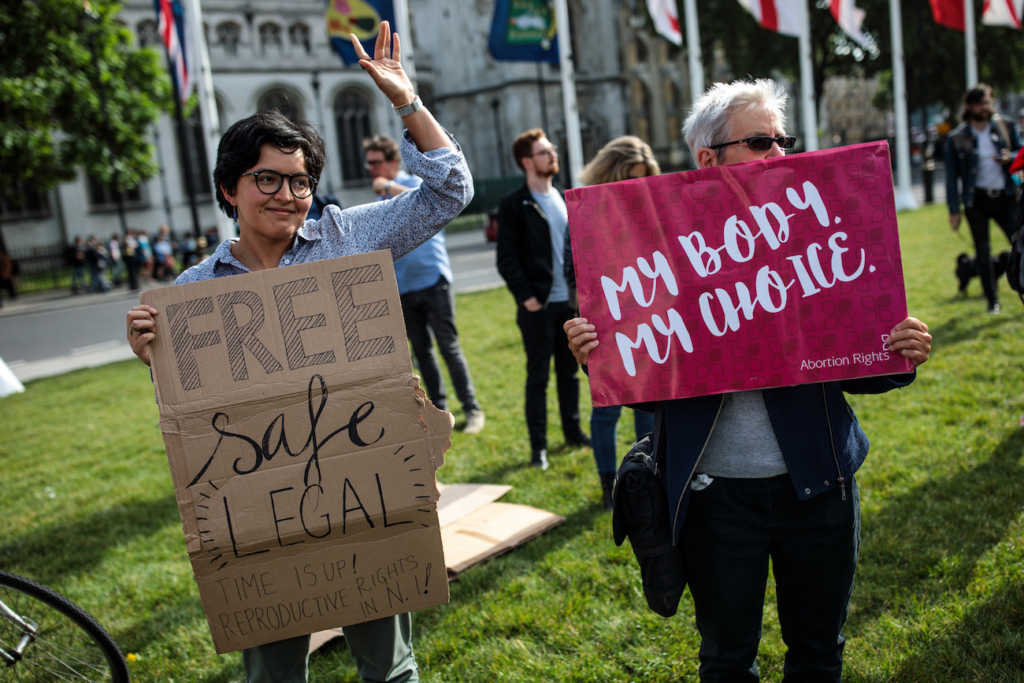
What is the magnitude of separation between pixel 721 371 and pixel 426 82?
47121 mm

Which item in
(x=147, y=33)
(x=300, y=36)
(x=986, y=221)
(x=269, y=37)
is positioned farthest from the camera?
(x=300, y=36)

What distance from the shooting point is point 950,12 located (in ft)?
47.1

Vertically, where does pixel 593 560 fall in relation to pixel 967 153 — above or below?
below

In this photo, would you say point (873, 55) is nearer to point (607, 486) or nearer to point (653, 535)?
point (607, 486)

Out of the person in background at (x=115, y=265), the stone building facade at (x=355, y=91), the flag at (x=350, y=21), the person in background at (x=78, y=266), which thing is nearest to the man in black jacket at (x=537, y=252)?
the flag at (x=350, y=21)

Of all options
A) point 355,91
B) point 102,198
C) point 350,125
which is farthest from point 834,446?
point 355,91

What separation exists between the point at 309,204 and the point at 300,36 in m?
46.4

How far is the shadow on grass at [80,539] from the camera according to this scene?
4.57 m

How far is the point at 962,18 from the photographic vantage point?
1437 cm

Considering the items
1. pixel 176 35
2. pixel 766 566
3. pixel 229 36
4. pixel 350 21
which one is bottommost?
pixel 766 566

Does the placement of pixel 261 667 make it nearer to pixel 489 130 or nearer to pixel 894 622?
pixel 894 622

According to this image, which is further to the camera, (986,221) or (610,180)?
(986,221)

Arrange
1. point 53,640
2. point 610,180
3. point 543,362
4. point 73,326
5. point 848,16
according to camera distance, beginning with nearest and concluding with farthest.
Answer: point 53,640 < point 610,180 < point 543,362 < point 848,16 < point 73,326

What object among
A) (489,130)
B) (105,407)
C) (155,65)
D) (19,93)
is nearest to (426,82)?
(489,130)
